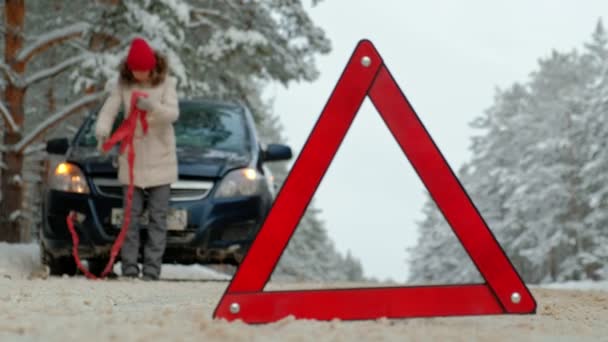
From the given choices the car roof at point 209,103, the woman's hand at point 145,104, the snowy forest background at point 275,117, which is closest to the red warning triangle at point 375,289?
the woman's hand at point 145,104

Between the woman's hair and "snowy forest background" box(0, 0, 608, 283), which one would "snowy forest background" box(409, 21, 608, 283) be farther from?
the woman's hair

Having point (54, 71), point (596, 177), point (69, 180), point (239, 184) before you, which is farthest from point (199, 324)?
point (596, 177)

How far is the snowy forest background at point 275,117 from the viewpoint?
1255cm

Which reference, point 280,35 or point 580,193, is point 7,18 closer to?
point 280,35

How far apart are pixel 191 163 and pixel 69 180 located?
1037mm

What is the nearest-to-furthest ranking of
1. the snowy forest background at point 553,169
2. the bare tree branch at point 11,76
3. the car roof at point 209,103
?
the car roof at point 209,103 → the bare tree branch at point 11,76 → the snowy forest background at point 553,169

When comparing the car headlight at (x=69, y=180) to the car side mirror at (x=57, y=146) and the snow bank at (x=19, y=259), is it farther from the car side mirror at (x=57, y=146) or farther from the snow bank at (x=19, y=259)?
the snow bank at (x=19, y=259)

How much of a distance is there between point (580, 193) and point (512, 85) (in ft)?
30.8

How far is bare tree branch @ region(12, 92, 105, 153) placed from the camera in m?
12.4

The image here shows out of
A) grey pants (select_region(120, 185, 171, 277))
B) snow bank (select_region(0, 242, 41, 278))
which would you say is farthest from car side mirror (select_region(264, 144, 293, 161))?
snow bank (select_region(0, 242, 41, 278))

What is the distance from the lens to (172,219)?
293 inches

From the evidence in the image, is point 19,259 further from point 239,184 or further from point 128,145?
point 239,184

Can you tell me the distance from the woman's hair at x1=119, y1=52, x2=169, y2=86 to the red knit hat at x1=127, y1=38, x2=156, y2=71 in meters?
0.10

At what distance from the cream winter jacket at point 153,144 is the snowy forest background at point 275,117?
448 centimetres
